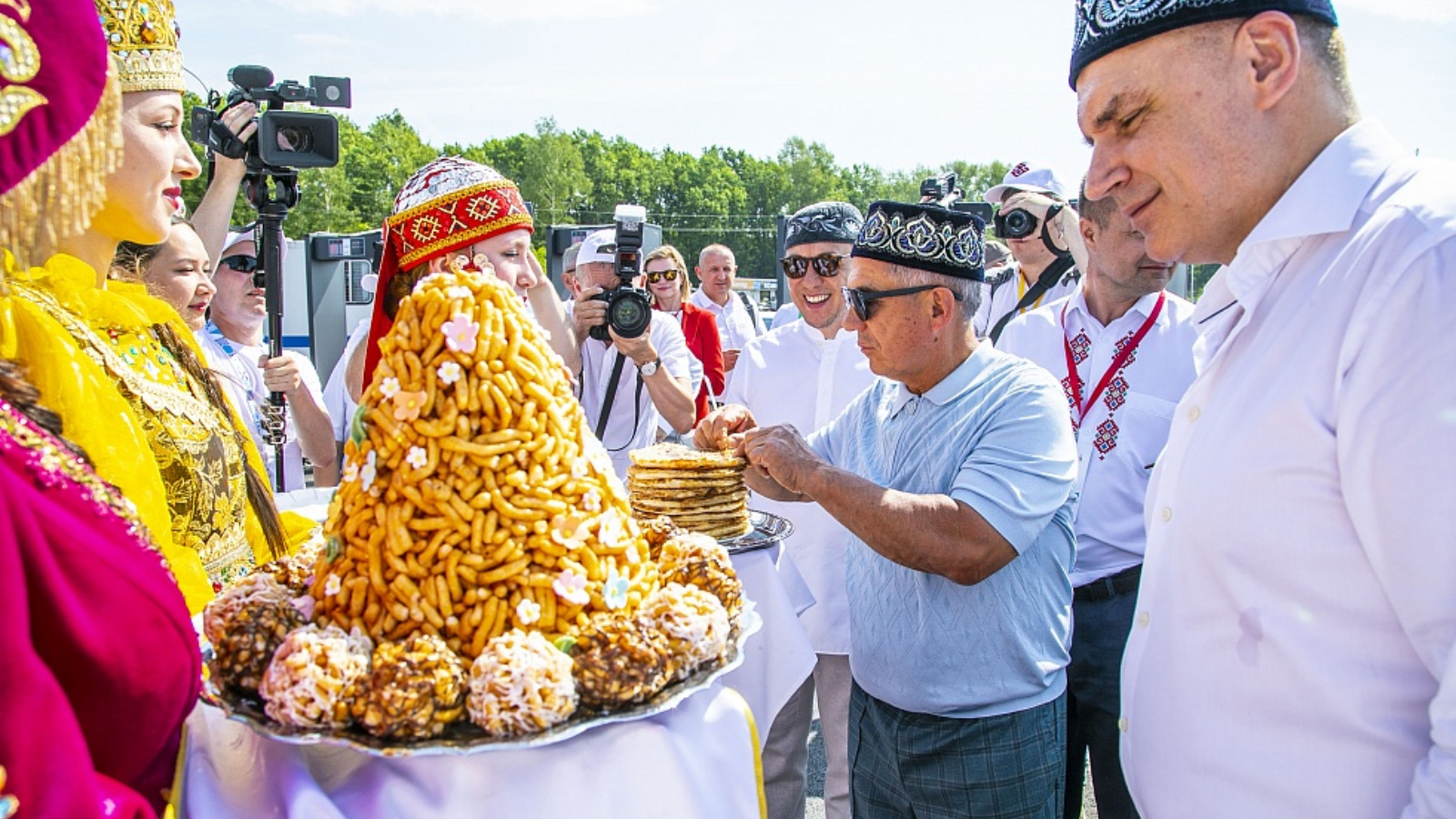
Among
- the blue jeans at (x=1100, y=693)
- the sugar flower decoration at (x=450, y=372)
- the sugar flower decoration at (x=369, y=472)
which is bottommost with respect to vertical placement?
the blue jeans at (x=1100, y=693)

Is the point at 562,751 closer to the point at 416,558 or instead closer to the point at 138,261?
the point at 416,558

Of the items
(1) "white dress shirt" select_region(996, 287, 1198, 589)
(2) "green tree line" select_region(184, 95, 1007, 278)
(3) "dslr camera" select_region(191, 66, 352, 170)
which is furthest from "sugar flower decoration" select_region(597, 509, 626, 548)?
(2) "green tree line" select_region(184, 95, 1007, 278)

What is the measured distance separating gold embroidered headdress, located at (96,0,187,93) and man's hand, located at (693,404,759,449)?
174 cm

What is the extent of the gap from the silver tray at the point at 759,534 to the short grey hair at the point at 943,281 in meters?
0.88

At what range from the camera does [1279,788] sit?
141 cm

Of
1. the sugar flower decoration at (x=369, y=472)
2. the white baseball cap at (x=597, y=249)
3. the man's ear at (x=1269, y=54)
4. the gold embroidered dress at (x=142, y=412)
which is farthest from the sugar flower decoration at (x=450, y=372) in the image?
the white baseball cap at (x=597, y=249)

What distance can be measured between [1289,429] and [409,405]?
54.4 inches

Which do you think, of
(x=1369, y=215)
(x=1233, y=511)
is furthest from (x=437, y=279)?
(x=1369, y=215)

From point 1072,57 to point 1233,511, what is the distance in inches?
34.3

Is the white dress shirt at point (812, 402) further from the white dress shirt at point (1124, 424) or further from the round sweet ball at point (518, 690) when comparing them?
the round sweet ball at point (518, 690)

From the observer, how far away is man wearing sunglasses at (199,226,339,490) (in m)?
4.23

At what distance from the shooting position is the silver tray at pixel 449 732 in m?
1.24

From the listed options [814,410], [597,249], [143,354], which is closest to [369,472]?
[143,354]

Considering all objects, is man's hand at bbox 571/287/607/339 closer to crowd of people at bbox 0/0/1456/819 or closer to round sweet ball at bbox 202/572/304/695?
crowd of people at bbox 0/0/1456/819
